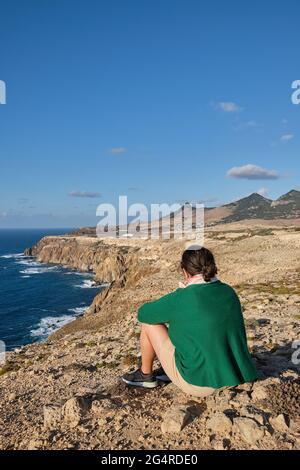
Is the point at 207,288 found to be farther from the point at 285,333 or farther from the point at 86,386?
the point at 285,333

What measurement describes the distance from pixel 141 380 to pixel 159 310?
1.74 meters

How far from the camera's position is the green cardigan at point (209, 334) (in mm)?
5695

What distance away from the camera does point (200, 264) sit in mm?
5891

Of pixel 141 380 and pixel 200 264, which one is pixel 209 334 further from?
pixel 141 380

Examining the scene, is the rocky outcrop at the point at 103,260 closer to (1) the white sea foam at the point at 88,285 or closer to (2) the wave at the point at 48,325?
(1) the white sea foam at the point at 88,285

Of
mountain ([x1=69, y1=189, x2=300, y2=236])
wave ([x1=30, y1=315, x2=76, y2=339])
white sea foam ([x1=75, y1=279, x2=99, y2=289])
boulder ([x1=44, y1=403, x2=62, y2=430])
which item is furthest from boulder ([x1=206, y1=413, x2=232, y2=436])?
mountain ([x1=69, y1=189, x2=300, y2=236])

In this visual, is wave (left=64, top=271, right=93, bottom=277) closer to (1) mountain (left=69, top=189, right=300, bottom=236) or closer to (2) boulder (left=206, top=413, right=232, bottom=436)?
(1) mountain (left=69, top=189, right=300, bottom=236)

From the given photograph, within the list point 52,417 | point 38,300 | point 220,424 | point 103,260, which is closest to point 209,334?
point 220,424

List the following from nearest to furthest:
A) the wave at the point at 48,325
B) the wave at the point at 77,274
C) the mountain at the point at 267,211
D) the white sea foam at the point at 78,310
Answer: the wave at the point at 48,325 < the white sea foam at the point at 78,310 < the wave at the point at 77,274 < the mountain at the point at 267,211

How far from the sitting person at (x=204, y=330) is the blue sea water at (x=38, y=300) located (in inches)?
1357

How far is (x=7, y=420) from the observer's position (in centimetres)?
688

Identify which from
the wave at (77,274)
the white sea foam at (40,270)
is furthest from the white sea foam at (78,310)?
the white sea foam at (40,270)

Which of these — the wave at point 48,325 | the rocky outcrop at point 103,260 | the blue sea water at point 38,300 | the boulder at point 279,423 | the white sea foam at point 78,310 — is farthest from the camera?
the white sea foam at point 78,310
